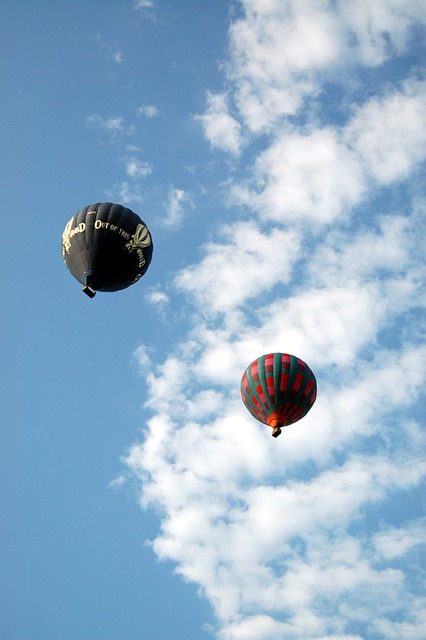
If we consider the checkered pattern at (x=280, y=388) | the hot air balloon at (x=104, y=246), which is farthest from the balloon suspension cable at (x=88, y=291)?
the checkered pattern at (x=280, y=388)

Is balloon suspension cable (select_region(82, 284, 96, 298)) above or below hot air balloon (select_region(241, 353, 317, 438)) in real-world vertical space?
above

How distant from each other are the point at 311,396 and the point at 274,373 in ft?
6.85

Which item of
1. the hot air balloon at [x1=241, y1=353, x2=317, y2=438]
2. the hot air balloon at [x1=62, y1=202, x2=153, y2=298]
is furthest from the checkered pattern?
the hot air balloon at [x1=62, y1=202, x2=153, y2=298]

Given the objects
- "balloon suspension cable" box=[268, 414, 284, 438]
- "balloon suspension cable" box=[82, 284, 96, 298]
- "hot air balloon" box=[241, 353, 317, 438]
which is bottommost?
"balloon suspension cable" box=[268, 414, 284, 438]

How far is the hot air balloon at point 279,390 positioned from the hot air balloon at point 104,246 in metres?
7.51

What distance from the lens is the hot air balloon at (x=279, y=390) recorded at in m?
33.1

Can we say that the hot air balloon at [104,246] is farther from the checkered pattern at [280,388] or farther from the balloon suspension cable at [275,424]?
the balloon suspension cable at [275,424]

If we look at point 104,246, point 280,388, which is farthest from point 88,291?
point 280,388

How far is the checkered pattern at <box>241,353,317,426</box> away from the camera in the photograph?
33125 millimetres

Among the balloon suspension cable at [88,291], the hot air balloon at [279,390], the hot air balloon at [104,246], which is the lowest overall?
the hot air balloon at [279,390]

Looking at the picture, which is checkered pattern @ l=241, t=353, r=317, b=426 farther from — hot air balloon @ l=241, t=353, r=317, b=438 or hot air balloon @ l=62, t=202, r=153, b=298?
hot air balloon @ l=62, t=202, r=153, b=298

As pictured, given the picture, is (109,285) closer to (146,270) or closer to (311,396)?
(146,270)

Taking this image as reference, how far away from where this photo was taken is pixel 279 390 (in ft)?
109

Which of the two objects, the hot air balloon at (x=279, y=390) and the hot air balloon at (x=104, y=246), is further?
the hot air balloon at (x=279, y=390)
